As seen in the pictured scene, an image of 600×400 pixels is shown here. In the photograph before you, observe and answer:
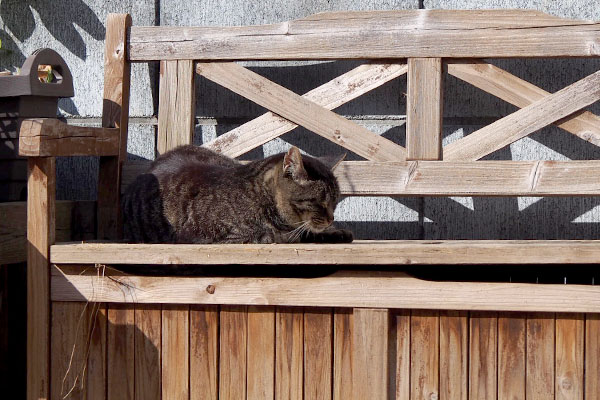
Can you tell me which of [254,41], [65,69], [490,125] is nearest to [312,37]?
[254,41]

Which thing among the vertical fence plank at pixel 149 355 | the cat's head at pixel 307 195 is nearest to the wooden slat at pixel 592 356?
the cat's head at pixel 307 195

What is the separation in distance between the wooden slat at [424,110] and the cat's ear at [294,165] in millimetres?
502

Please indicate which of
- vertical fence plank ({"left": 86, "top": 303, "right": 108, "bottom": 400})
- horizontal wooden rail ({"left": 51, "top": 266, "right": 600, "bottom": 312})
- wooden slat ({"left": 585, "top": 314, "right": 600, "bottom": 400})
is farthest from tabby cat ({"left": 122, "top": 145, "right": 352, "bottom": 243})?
wooden slat ({"left": 585, "top": 314, "right": 600, "bottom": 400})

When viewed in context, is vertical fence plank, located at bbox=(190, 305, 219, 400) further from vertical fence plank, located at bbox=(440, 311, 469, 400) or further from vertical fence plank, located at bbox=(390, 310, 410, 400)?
vertical fence plank, located at bbox=(440, 311, 469, 400)

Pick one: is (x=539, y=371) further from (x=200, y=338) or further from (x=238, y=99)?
(x=238, y=99)

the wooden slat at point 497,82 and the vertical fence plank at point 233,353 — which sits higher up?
the wooden slat at point 497,82

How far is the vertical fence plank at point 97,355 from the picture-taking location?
8.19ft

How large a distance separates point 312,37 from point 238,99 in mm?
472

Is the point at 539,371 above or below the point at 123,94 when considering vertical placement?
below

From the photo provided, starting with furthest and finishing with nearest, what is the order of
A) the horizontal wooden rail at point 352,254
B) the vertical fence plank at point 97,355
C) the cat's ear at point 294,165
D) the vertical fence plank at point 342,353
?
the cat's ear at point 294,165
the vertical fence plank at point 97,355
the vertical fence plank at point 342,353
the horizontal wooden rail at point 352,254

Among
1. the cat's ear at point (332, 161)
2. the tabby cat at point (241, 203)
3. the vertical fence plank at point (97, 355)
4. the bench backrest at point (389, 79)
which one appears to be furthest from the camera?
the bench backrest at point (389, 79)

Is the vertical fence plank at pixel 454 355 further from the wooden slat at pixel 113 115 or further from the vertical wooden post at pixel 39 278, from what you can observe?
the wooden slat at pixel 113 115

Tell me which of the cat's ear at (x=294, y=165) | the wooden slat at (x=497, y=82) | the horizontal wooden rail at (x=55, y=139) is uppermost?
the wooden slat at (x=497, y=82)

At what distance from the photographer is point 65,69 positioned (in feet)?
10.3
